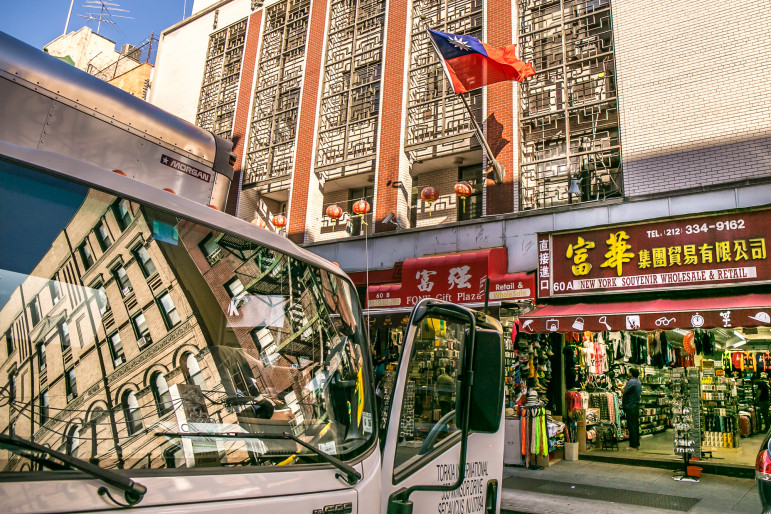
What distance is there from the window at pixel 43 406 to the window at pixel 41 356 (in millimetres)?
72

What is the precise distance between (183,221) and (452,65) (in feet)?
38.7

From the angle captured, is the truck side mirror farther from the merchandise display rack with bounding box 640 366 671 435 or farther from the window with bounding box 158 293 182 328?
the merchandise display rack with bounding box 640 366 671 435

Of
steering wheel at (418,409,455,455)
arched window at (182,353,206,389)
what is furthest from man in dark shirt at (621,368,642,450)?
arched window at (182,353,206,389)

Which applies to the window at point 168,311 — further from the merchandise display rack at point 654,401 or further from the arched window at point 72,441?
the merchandise display rack at point 654,401

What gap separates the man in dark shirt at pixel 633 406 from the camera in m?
12.8

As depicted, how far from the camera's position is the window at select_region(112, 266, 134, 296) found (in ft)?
5.94

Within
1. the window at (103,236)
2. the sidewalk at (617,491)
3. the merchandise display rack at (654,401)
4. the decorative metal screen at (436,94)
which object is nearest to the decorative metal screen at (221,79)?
the decorative metal screen at (436,94)

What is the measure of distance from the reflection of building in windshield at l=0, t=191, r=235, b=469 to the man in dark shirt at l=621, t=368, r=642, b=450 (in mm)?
13146

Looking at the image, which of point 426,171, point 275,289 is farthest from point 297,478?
point 426,171

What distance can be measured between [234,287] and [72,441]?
83cm

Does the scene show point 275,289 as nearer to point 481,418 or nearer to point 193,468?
point 193,468

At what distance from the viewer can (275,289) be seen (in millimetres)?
2338

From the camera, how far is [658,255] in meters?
10.9

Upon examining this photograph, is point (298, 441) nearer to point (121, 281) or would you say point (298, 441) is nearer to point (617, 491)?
point (121, 281)
